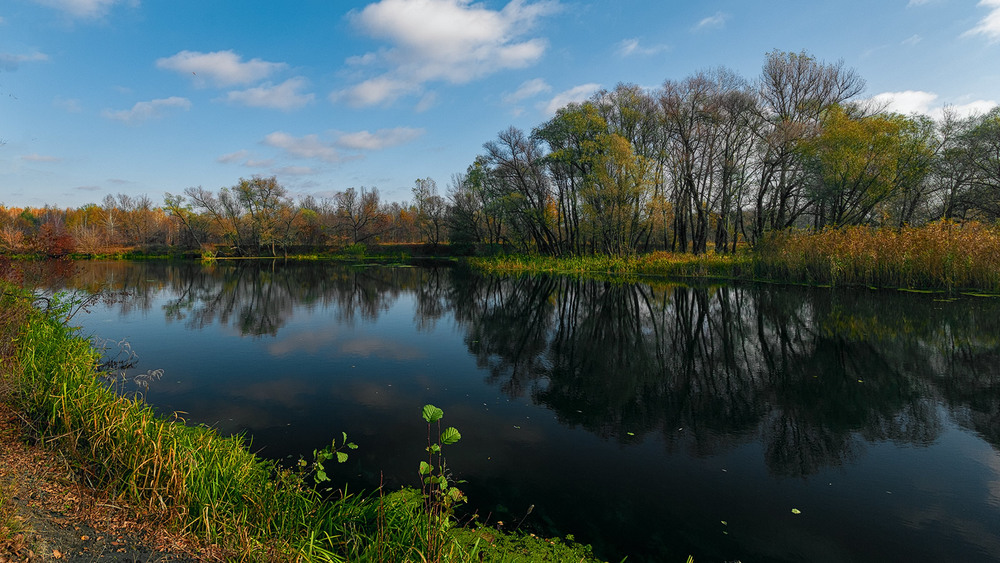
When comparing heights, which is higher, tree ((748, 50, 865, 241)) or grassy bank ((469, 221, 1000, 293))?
tree ((748, 50, 865, 241))

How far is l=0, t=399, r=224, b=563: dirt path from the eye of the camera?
2.54 metres

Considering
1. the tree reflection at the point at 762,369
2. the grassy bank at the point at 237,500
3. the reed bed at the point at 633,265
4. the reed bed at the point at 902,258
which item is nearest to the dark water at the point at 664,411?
the tree reflection at the point at 762,369

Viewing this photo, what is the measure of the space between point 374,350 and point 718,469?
7.97 m

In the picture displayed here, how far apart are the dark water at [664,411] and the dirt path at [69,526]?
190 centimetres

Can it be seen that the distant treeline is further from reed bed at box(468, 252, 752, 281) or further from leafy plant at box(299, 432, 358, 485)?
leafy plant at box(299, 432, 358, 485)

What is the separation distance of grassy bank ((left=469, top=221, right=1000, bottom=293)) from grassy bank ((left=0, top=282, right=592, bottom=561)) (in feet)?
68.2

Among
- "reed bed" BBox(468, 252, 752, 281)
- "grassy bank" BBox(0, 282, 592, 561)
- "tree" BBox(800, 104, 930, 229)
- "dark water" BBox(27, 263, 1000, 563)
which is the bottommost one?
"dark water" BBox(27, 263, 1000, 563)

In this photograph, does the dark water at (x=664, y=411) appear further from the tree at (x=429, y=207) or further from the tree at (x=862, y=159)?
the tree at (x=429, y=207)

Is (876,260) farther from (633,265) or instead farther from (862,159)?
(633,265)

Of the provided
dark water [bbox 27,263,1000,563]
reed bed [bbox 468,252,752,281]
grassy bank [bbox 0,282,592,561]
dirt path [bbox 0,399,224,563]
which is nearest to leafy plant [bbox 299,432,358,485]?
grassy bank [bbox 0,282,592,561]

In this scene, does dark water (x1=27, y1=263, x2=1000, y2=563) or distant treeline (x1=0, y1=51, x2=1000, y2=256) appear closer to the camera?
dark water (x1=27, y1=263, x2=1000, y2=563)

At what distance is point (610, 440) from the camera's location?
A: 555 centimetres

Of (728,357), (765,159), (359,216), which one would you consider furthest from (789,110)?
(359,216)

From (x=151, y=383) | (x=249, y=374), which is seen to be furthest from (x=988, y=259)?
(x=151, y=383)
